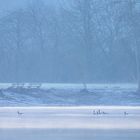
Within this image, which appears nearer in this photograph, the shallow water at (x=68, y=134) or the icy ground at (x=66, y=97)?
the shallow water at (x=68, y=134)

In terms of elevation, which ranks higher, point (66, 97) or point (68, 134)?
point (66, 97)

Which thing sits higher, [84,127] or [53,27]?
[53,27]

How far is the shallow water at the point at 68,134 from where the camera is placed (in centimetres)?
1251

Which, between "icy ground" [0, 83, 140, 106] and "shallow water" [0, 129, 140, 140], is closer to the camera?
"shallow water" [0, 129, 140, 140]

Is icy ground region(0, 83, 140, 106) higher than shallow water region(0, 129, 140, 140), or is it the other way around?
icy ground region(0, 83, 140, 106)

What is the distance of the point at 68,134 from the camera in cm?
1315

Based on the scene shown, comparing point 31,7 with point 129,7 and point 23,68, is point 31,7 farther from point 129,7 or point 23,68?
point 129,7

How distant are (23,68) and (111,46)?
5.87m

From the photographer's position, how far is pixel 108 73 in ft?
133

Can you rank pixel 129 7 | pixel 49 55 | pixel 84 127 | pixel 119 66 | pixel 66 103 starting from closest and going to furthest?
pixel 84 127, pixel 66 103, pixel 129 7, pixel 119 66, pixel 49 55

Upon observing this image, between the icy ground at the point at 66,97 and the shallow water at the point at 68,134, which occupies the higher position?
the icy ground at the point at 66,97

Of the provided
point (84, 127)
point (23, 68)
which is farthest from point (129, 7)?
point (84, 127)

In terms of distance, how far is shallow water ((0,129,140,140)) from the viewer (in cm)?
1251

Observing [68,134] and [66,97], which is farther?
[66,97]
